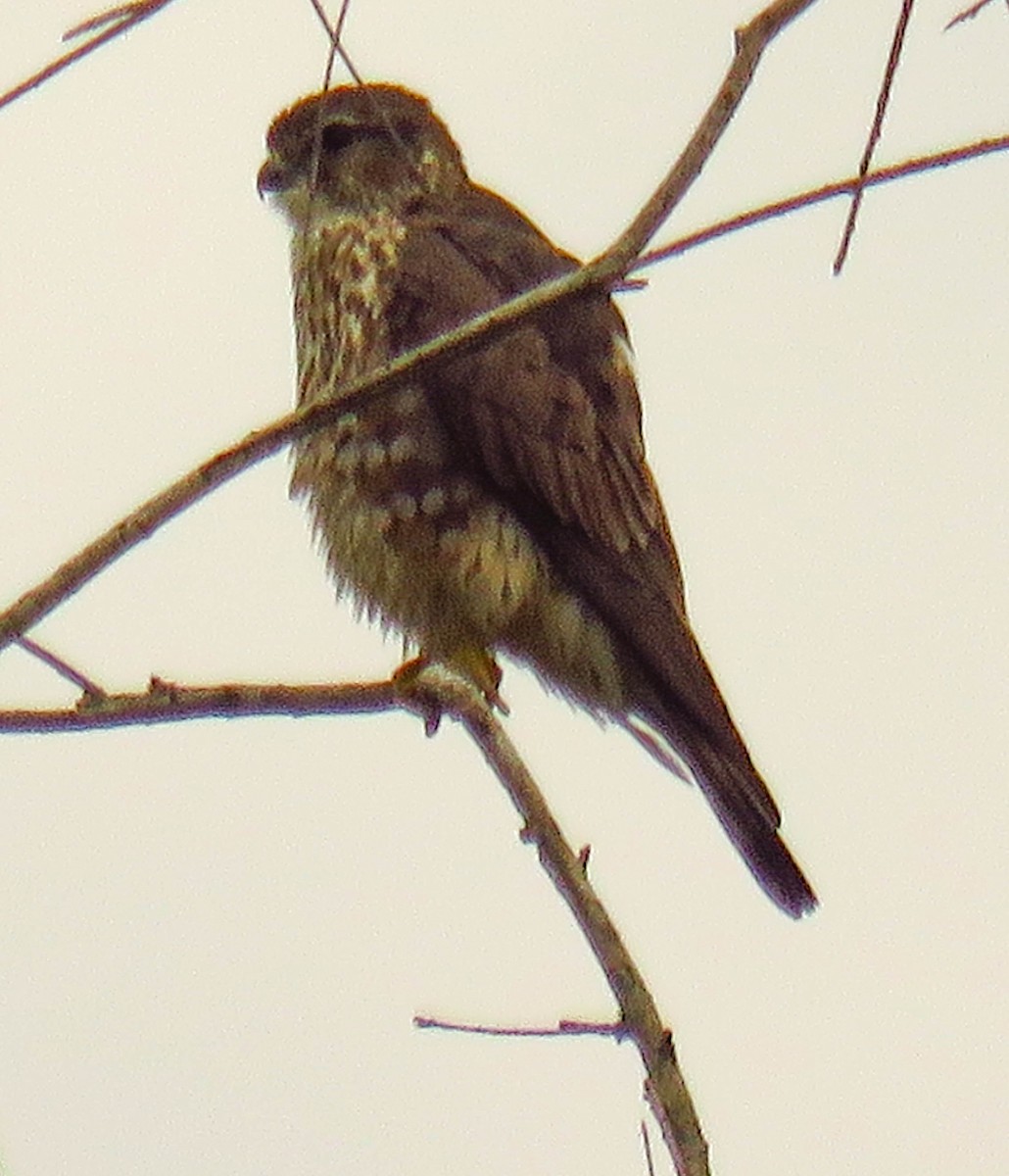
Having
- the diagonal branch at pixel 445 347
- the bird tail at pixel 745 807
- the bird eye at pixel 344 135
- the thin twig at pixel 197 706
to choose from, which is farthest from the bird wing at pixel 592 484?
the diagonal branch at pixel 445 347

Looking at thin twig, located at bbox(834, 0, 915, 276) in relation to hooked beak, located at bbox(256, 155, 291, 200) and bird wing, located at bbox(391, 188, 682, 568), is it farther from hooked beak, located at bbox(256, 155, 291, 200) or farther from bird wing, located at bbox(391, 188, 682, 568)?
hooked beak, located at bbox(256, 155, 291, 200)

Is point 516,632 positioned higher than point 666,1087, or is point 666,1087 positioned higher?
point 516,632

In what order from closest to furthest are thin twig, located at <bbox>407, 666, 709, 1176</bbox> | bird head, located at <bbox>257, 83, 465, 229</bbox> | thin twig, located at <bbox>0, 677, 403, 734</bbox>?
thin twig, located at <bbox>407, 666, 709, 1176</bbox> → thin twig, located at <bbox>0, 677, 403, 734</bbox> → bird head, located at <bbox>257, 83, 465, 229</bbox>

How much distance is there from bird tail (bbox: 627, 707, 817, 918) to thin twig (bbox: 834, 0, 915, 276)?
6.30 ft

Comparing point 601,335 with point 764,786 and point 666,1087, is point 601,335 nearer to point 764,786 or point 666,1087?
point 764,786

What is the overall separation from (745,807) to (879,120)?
2060 mm

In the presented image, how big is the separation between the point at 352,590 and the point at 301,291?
24.6 inches

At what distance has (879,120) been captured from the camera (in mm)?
2035

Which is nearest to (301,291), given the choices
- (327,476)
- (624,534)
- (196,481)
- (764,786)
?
(327,476)

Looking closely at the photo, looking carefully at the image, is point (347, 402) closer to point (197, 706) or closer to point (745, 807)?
point (197, 706)

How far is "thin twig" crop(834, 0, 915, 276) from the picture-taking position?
201 centimetres

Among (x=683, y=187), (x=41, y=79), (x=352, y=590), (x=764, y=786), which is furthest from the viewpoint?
(x=352, y=590)

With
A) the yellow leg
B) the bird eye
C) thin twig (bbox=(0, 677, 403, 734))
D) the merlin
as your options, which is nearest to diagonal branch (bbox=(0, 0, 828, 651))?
thin twig (bbox=(0, 677, 403, 734))

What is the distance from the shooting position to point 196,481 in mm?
2102
